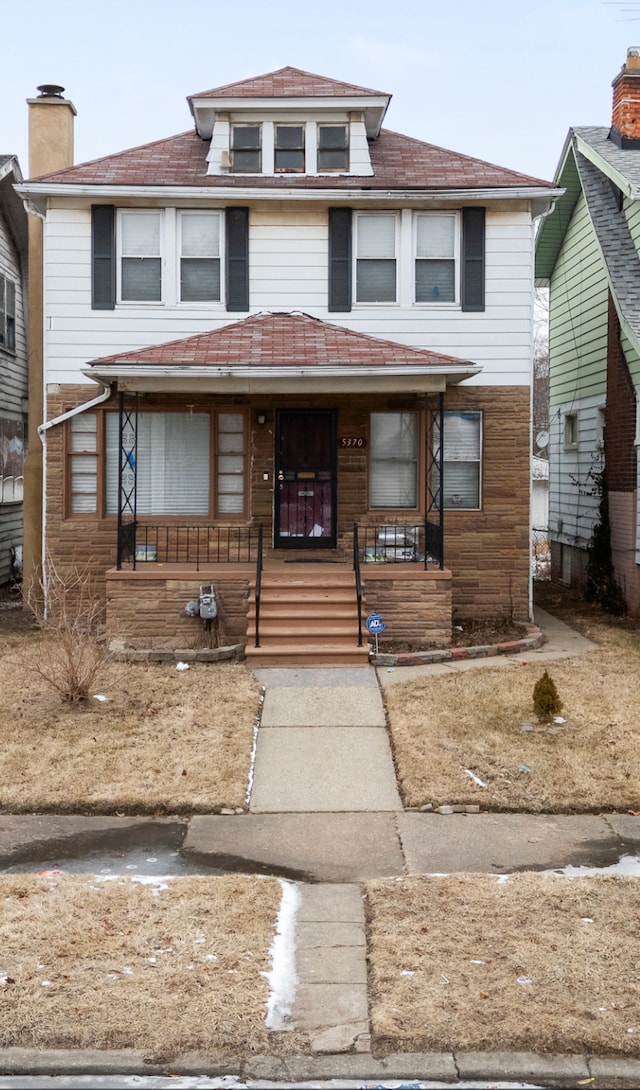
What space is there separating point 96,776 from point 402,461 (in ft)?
28.2

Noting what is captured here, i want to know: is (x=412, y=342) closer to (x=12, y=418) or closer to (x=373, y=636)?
(x=373, y=636)

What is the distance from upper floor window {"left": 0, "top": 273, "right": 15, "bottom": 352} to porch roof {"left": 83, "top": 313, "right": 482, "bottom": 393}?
6.43 meters

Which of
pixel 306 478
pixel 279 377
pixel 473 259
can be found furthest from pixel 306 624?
pixel 473 259

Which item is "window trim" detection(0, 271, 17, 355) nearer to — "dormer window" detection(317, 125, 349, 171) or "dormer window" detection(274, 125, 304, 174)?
"dormer window" detection(274, 125, 304, 174)

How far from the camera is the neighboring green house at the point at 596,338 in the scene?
17.1 meters

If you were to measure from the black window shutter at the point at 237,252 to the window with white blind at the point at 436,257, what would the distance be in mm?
2592

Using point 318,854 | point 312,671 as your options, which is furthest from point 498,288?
point 318,854

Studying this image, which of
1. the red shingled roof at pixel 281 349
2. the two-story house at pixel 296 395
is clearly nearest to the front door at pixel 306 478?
the two-story house at pixel 296 395

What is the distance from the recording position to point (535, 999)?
16.6 ft

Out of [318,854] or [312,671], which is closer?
[318,854]

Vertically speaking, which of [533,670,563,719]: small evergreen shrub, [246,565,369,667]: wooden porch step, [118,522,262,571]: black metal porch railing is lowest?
[533,670,563,719]: small evergreen shrub

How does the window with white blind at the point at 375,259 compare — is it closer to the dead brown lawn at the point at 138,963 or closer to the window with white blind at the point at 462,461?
the window with white blind at the point at 462,461

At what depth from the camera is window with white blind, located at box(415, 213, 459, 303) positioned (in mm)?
15867

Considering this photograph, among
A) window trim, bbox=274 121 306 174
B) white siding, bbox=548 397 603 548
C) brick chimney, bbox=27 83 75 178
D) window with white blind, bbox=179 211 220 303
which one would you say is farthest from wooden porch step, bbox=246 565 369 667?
brick chimney, bbox=27 83 75 178
